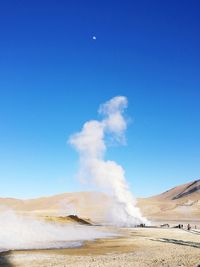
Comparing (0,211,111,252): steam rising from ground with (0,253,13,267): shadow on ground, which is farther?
(0,211,111,252): steam rising from ground

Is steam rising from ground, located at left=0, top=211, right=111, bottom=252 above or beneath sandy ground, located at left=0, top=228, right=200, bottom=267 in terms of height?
above

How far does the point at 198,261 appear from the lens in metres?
31.7

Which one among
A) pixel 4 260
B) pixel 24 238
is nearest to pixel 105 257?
pixel 4 260

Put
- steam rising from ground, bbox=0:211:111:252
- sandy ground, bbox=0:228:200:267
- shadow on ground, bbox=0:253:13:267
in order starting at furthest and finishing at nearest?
steam rising from ground, bbox=0:211:111:252
sandy ground, bbox=0:228:200:267
shadow on ground, bbox=0:253:13:267

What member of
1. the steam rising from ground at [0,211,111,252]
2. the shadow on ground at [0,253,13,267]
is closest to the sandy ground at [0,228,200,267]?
the shadow on ground at [0,253,13,267]

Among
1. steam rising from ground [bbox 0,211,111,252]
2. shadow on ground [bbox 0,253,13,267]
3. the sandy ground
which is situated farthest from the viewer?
steam rising from ground [bbox 0,211,111,252]

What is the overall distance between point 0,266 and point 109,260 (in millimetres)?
7676

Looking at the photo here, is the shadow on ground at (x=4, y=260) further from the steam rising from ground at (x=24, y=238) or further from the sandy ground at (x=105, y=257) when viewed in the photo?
the steam rising from ground at (x=24, y=238)

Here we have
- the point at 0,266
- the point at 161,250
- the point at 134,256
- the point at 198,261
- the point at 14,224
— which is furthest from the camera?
the point at 14,224

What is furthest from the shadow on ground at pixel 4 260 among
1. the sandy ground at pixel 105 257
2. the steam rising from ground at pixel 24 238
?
the steam rising from ground at pixel 24 238

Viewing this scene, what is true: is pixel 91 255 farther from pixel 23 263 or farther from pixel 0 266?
pixel 0 266

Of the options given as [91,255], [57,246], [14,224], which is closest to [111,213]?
[14,224]

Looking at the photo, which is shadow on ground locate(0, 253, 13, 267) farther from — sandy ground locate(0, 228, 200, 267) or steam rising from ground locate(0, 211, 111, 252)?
steam rising from ground locate(0, 211, 111, 252)

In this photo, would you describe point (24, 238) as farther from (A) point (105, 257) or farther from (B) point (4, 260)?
(A) point (105, 257)
